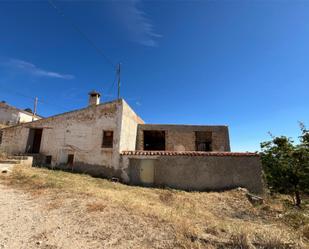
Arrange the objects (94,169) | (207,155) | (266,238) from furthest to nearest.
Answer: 1. (94,169)
2. (207,155)
3. (266,238)

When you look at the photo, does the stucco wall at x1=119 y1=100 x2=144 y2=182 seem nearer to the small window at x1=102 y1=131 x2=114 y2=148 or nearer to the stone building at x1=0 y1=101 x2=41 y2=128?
the small window at x1=102 y1=131 x2=114 y2=148

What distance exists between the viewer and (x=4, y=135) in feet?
53.8

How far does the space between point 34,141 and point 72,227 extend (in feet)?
47.5

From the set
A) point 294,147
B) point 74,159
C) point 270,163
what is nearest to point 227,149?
point 270,163

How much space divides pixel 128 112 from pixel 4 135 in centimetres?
1112

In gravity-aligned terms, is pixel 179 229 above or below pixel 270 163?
below

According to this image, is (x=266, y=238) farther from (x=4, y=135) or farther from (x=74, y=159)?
(x=4, y=135)

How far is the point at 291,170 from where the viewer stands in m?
13.1

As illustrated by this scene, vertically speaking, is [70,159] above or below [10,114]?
below

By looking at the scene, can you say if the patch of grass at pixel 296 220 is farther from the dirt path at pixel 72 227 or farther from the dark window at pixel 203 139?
the dark window at pixel 203 139

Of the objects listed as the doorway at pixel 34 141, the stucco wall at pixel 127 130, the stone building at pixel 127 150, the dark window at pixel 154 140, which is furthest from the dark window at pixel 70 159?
the dark window at pixel 154 140

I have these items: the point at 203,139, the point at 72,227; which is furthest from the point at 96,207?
the point at 203,139

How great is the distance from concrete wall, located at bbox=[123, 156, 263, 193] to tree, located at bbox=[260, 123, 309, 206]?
8.29 feet

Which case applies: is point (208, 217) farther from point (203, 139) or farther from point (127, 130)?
point (203, 139)
